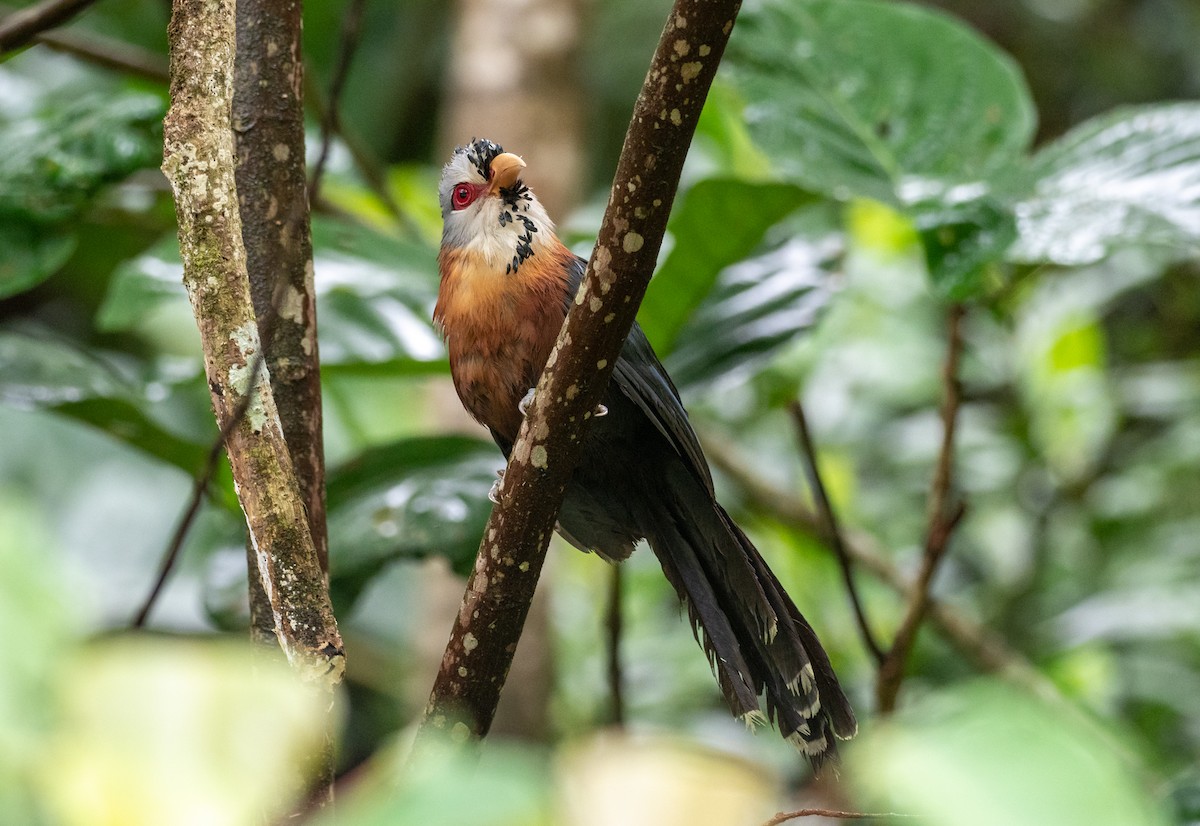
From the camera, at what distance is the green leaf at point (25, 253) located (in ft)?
6.36

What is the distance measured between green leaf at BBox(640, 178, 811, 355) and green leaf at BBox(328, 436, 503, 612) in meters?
0.48

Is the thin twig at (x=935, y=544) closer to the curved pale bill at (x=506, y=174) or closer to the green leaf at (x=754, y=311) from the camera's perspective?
the green leaf at (x=754, y=311)

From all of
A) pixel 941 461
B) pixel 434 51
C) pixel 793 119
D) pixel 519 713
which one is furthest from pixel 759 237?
pixel 434 51

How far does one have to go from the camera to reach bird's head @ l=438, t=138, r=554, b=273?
6.53 ft

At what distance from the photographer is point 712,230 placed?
2.13m

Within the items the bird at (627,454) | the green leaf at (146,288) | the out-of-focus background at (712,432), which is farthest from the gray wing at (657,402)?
the green leaf at (146,288)

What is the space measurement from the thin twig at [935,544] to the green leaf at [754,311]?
13.0 inches

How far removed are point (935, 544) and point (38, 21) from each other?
1.63 metres

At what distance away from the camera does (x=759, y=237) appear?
7.06 ft

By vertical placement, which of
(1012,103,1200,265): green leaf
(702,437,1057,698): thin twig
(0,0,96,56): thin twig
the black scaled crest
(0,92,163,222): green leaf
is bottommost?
(702,437,1057,698): thin twig

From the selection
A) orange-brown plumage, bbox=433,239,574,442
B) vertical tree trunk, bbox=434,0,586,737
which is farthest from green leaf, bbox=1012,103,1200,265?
vertical tree trunk, bbox=434,0,586,737

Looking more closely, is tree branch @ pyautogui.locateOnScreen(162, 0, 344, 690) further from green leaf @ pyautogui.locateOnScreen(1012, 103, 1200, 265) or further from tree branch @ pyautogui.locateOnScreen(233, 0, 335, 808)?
green leaf @ pyautogui.locateOnScreen(1012, 103, 1200, 265)

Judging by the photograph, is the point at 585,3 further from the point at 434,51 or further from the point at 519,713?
the point at 434,51

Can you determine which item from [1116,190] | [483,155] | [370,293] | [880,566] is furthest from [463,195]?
[880,566]
